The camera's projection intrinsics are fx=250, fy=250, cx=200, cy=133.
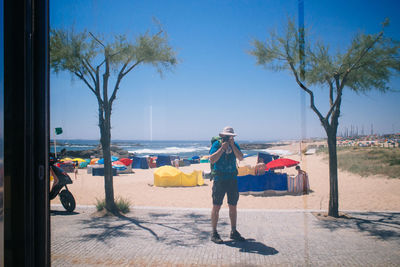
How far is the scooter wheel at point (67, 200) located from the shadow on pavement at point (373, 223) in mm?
3148

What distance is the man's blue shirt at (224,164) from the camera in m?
2.45

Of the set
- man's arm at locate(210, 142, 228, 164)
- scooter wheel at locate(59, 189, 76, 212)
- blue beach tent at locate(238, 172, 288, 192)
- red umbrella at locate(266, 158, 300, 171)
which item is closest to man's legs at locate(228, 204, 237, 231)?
man's arm at locate(210, 142, 228, 164)

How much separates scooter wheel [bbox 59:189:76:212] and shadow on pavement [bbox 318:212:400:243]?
10.3ft

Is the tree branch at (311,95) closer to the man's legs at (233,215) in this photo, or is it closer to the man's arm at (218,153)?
the man's arm at (218,153)

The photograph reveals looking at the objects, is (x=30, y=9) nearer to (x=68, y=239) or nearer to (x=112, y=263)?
(x=112, y=263)

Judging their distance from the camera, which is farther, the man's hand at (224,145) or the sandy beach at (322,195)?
the sandy beach at (322,195)

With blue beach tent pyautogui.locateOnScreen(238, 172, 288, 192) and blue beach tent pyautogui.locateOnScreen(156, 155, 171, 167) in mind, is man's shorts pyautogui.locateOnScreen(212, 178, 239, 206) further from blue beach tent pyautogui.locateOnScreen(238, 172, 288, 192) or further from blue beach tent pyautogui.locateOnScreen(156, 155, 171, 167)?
blue beach tent pyautogui.locateOnScreen(156, 155, 171, 167)

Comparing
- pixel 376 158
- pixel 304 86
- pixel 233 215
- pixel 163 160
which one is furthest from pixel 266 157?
pixel 233 215

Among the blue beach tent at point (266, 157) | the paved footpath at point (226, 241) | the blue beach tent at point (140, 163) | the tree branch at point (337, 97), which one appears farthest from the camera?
the blue beach tent at point (140, 163)

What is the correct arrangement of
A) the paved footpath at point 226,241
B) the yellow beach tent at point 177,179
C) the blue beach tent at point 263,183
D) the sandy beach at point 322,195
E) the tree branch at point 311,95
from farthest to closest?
the yellow beach tent at point 177,179 → the blue beach tent at point 263,183 → the sandy beach at point 322,195 → the tree branch at point 311,95 → the paved footpath at point 226,241

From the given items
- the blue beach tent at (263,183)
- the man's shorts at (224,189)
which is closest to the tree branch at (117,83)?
the man's shorts at (224,189)

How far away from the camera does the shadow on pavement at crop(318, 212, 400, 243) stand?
2408 millimetres

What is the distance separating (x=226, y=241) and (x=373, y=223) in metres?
1.67

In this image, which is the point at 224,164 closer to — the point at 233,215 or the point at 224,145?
the point at 224,145
